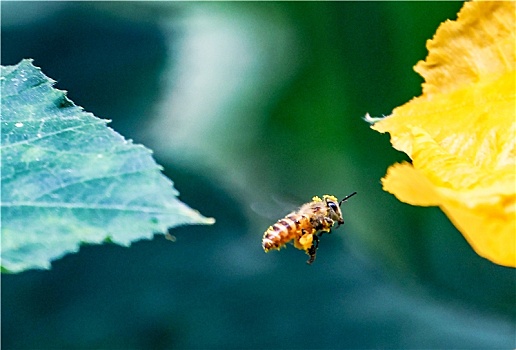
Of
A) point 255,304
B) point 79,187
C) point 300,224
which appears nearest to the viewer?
point 79,187

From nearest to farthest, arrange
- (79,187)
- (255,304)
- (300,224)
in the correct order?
(79,187), (300,224), (255,304)

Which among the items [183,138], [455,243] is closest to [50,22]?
[183,138]

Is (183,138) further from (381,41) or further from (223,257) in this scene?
(381,41)

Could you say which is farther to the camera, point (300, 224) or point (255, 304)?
point (255, 304)

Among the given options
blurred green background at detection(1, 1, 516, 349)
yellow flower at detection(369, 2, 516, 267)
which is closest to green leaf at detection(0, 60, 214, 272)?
yellow flower at detection(369, 2, 516, 267)

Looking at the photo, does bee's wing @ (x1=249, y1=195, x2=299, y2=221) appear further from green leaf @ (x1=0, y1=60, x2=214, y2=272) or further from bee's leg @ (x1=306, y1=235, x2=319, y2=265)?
green leaf @ (x1=0, y1=60, x2=214, y2=272)

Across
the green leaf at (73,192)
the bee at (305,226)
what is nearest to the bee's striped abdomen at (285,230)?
the bee at (305,226)

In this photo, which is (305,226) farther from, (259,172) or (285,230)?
(259,172)
